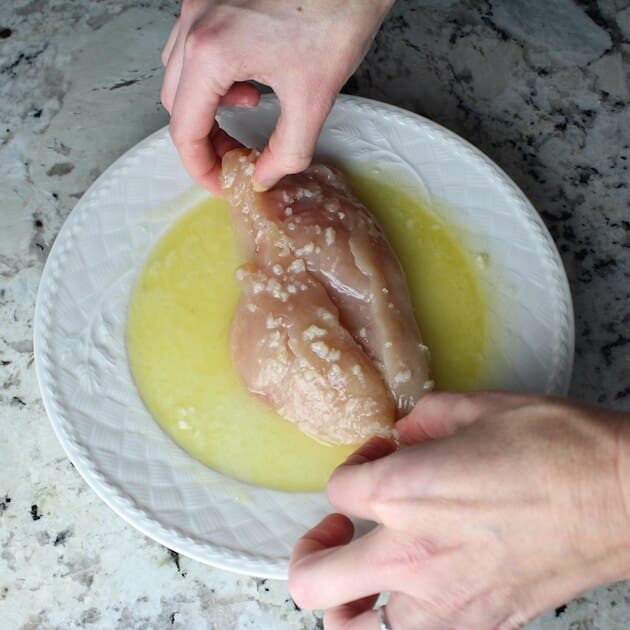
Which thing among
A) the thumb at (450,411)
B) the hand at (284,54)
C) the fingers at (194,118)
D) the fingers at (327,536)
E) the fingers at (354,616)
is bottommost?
the fingers at (354,616)

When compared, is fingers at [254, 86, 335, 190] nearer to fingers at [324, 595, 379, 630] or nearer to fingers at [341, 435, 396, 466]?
fingers at [341, 435, 396, 466]

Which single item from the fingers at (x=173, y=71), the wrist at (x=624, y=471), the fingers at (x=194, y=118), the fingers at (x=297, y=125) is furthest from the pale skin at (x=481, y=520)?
the fingers at (x=173, y=71)

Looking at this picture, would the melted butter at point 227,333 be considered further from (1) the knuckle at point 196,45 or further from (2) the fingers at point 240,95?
(1) the knuckle at point 196,45

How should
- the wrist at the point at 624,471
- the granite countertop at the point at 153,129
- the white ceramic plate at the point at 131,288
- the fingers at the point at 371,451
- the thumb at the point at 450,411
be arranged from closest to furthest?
the wrist at the point at 624,471, the thumb at the point at 450,411, the fingers at the point at 371,451, the white ceramic plate at the point at 131,288, the granite countertop at the point at 153,129

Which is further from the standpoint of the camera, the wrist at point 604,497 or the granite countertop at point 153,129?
the granite countertop at point 153,129

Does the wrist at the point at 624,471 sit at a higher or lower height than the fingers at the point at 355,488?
higher

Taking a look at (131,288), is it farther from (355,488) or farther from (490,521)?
(490,521)
